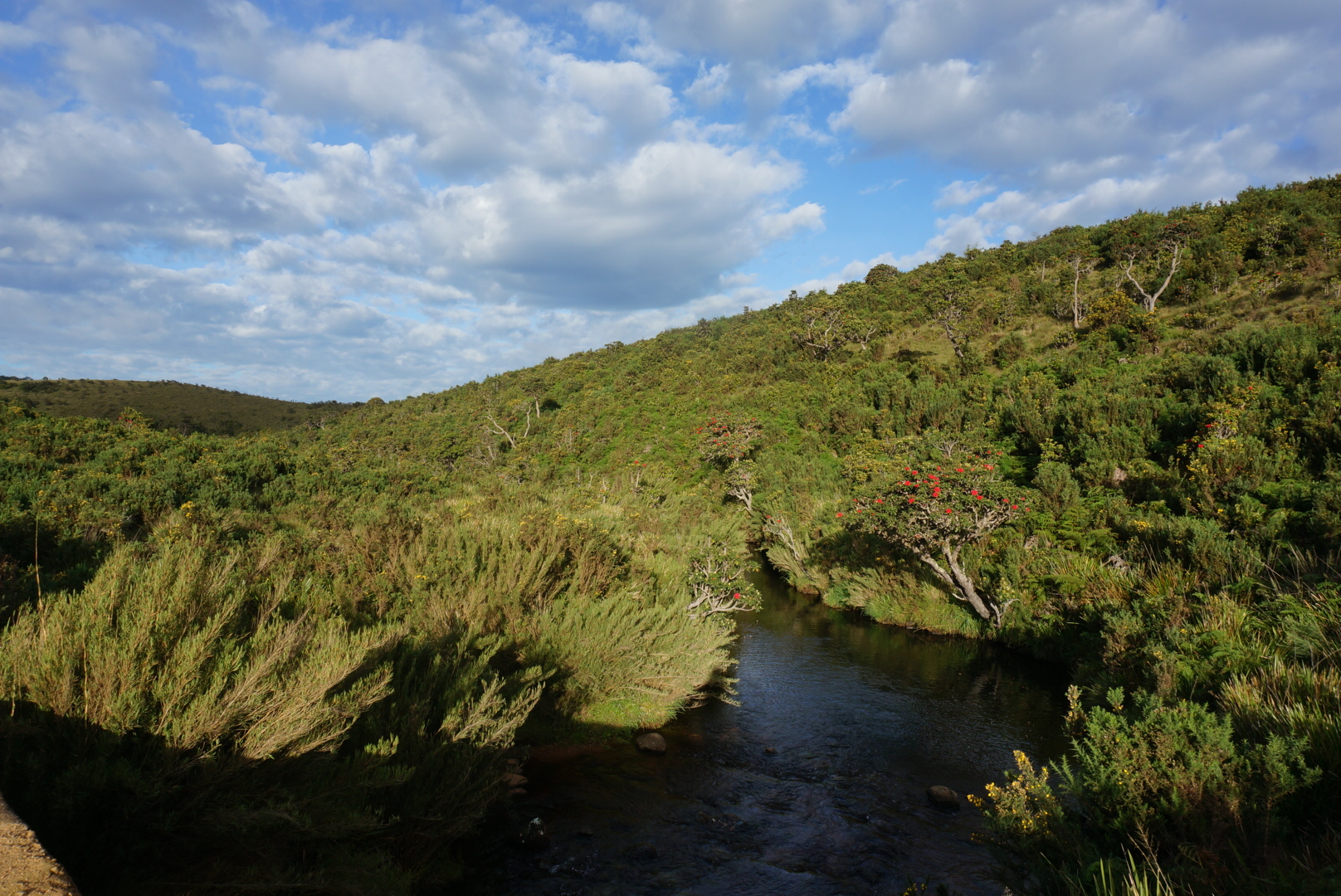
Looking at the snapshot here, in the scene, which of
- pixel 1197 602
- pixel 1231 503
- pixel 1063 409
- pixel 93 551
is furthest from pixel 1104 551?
pixel 93 551

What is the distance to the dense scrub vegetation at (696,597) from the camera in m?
4.52

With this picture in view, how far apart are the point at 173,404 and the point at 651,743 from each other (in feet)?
272

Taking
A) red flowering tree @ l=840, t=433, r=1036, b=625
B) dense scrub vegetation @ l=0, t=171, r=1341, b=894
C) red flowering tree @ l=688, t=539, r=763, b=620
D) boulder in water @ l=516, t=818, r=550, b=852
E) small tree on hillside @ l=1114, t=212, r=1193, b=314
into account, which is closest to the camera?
dense scrub vegetation @ l=0, t=171, r=1341, b=894

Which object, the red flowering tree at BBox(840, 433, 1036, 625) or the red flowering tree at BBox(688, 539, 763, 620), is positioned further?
A: the red flowering tree at BBox(840, 433, 1036, 625)

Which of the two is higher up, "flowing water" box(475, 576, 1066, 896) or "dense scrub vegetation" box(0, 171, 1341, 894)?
"dense scrub vegetation" box(0, 171, 1341, 894)

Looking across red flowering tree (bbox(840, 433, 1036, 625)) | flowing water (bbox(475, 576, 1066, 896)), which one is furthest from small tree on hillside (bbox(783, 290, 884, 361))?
flowing water (bbox(475, 576, 1066, 896))

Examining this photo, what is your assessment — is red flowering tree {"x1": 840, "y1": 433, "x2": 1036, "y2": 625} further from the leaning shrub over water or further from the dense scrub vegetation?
the leaning shrub over water

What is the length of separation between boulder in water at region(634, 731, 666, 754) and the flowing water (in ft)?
0.57

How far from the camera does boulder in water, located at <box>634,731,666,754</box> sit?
11.3m

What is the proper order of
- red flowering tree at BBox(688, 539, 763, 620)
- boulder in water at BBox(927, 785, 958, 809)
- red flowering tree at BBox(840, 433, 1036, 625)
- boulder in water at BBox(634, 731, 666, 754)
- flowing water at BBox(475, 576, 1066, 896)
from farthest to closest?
red flowering tree at BBox(840, 433, 1036, 625) → red flowering tree at BBox(688, 539, 763, 620) → boulder in water at BBox(634, 731, 666, 754) → boulder in water at BBox(927, 785, 958, 809) → flowing water at BBox(475, 576, 1066, 896)

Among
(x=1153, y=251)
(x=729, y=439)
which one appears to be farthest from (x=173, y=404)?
(x=1153, y=251)

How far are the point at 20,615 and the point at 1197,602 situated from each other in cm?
1647

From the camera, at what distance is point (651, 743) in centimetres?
1140

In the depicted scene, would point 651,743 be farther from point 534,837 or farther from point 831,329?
point 831,329
